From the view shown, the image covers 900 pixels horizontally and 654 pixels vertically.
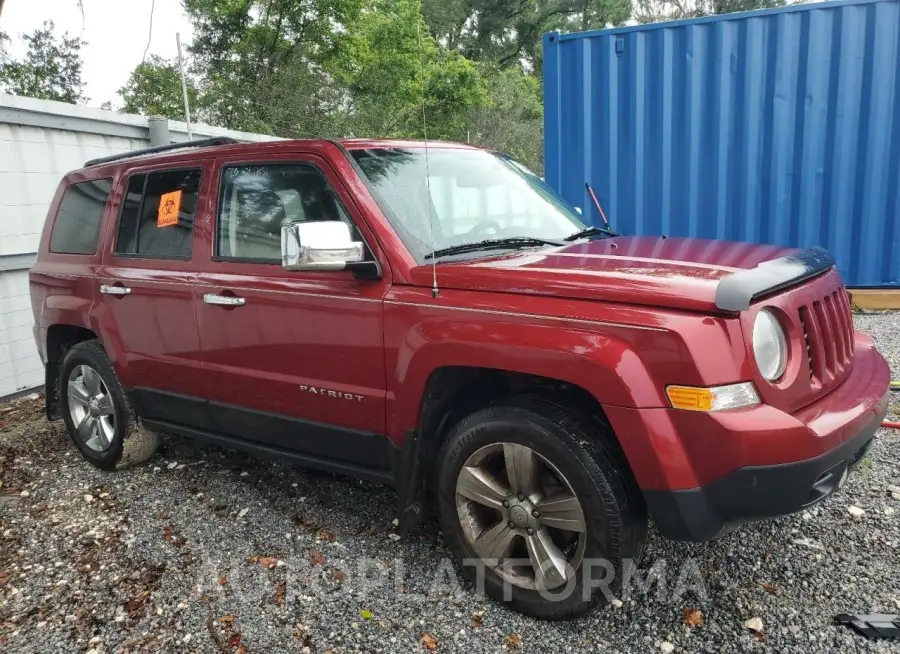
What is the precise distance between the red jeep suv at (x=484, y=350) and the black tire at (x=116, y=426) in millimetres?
86

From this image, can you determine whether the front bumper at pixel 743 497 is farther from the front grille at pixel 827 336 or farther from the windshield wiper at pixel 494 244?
the windshield wiper at pixel 494 244

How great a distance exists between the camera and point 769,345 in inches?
85.4

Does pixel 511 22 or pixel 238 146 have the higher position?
pixel 511 22

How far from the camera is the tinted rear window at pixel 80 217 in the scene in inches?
159

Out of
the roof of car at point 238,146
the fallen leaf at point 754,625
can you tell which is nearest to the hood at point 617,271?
the roof of car at point 238,146

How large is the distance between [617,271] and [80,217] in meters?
3.49

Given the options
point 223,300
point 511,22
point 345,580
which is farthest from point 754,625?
point 511,22

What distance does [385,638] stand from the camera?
2.44 m

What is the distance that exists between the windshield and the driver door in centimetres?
19

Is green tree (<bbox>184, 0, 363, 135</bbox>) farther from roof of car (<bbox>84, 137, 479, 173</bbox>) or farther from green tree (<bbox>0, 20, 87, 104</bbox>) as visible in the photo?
roof of car (<bbox>84, 137, 479, 173</bbox>)

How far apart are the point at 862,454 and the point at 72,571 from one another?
10.9 ft

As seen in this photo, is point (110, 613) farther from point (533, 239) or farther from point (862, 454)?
point (862, 454)

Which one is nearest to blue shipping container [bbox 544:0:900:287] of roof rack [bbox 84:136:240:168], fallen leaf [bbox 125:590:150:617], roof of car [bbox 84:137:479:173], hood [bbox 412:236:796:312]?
roof of car [bbox 84:137:479:173]

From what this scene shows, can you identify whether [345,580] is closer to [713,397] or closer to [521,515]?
[521,515]
